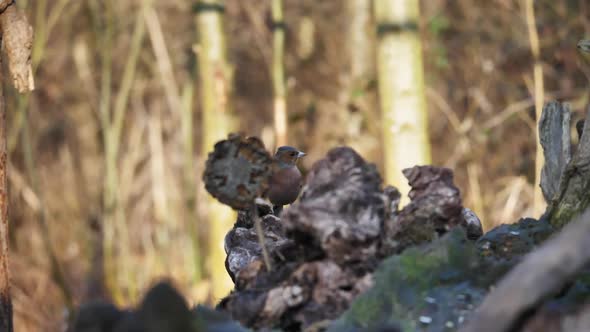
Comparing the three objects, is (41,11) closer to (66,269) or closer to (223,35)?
(223,35)

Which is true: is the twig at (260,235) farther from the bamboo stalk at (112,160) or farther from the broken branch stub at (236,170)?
the bamboo stalk at (112,160)

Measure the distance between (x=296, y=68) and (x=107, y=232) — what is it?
515 centimetres

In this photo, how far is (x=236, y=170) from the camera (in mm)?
2639

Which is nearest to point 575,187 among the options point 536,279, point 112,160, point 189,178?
point 536,279

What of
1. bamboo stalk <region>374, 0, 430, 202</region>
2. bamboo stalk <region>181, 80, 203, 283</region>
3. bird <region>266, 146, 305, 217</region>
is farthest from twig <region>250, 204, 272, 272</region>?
bamboo stalk <region>181, 80, 203, 283</region>

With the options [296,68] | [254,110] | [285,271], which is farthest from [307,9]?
[285,271]

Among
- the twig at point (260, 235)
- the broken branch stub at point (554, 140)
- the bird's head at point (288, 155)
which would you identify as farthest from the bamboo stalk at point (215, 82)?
the twig at point (260, 235)

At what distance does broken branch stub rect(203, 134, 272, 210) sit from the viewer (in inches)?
104

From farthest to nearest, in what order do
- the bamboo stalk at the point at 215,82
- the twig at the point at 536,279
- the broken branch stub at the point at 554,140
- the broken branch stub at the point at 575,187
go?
the bamboo stalk at the point at 215,82
the broken branch stub at the point at 554,140
the broken branch stub at the point at 575,187
the twig at the point at 536,279

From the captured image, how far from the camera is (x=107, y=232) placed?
12234mm

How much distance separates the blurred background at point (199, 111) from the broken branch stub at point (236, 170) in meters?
6.55

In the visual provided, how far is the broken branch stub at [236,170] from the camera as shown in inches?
104

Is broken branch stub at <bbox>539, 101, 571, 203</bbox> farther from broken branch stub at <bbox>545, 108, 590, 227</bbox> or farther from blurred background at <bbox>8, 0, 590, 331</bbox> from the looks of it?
blurred background at <bbox>8, 0, 590, 331</bbox>

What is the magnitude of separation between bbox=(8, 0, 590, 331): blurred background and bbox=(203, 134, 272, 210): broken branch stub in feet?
21.5
